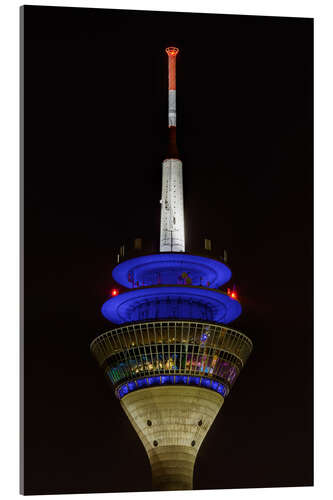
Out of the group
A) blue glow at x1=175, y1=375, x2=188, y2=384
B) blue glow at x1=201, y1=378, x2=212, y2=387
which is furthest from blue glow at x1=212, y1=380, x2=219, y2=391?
blue glow at x1=175, y1=375, x2=188, y2=384

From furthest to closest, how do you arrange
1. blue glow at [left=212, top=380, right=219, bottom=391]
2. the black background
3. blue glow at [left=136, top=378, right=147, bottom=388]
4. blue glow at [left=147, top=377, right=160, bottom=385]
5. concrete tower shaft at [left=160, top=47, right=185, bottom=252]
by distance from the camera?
concrete tower shaft at [left=160, top=47, right=185, bottom=252] → blue glow at [left=212, top=380, right=219, bottom=391] → blue glow at [left=136, top=378, right=147, bottom=388] → blue glow at [left=147, top=377, right=160, bottom=385] → the black background

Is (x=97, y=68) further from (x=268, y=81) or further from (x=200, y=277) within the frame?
(x=200, y=277)

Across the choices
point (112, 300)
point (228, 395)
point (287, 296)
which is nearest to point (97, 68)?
point (287, 296)

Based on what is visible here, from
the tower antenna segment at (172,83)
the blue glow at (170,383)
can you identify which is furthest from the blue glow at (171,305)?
the tower antenna segment at (172,83)

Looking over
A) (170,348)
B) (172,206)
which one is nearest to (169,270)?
(172,206)

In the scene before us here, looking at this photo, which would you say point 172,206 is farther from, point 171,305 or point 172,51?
point 172,51

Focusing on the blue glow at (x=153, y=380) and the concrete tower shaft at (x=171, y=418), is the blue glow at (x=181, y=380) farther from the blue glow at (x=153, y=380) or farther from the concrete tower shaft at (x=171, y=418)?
the blue glow at (x=153, y=380)

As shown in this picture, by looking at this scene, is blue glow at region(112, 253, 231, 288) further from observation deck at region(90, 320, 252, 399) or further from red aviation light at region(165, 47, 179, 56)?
red aviation light at region(165, 47, 179, 56)
